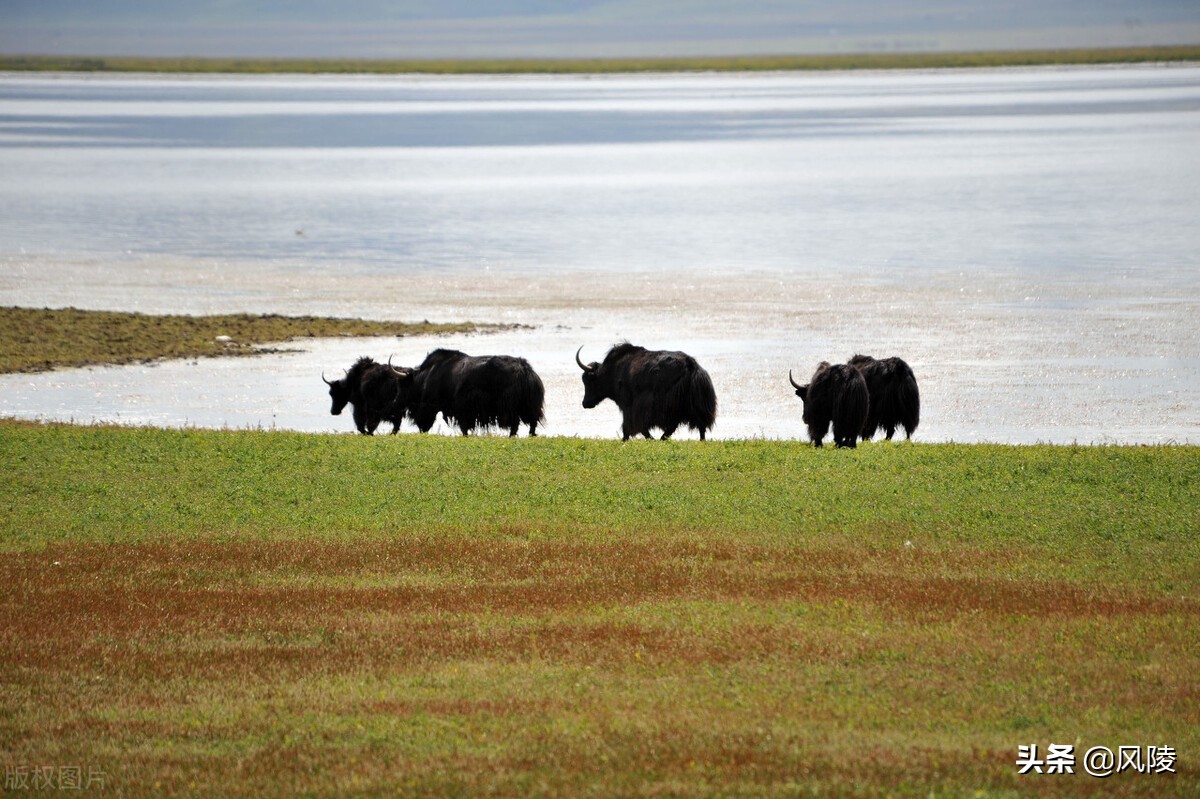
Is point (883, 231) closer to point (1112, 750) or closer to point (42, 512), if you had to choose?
point (42, 512)

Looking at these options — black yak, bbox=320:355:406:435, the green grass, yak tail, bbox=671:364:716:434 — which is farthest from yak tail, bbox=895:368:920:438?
the green grass

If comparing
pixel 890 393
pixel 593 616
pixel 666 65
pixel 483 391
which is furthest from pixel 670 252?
pixel 666 65

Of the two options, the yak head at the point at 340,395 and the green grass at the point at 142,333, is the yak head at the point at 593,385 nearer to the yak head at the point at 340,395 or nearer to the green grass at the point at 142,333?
the yak head at the point at 340,395

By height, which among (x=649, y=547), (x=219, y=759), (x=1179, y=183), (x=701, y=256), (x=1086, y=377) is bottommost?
(x=219, y=759)

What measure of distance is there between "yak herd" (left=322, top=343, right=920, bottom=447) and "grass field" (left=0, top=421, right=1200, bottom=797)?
27.5 inches

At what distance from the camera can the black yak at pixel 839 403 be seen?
15.9 meters

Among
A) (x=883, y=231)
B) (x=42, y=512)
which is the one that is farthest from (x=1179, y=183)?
(x=42, y=512)

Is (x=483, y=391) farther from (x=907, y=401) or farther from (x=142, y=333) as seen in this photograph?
(x=142, y=333)

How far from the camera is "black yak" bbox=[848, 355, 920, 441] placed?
1672 cm

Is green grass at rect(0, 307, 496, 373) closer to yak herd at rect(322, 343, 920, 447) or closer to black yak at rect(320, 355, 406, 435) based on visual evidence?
black yak at rect(320, 355, 406, 435)

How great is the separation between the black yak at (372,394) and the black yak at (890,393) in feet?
19.0

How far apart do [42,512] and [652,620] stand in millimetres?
6172

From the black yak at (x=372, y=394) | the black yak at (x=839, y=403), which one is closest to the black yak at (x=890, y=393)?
the black yak at (x=839, y=403)

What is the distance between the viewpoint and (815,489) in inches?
554
